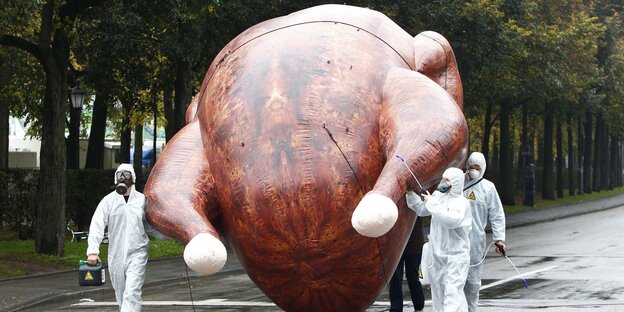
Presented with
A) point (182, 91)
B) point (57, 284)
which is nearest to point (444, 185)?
point (57, 284)

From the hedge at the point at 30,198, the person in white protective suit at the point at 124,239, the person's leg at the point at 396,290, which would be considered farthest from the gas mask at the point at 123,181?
the hedge at the point at 30,198

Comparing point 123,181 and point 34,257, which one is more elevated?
point 123,181

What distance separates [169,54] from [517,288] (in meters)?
9.99

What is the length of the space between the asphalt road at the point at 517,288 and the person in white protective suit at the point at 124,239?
2.05 feet

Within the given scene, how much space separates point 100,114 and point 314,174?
25981mm

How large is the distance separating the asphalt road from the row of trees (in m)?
4.51

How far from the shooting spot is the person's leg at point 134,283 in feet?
30.3

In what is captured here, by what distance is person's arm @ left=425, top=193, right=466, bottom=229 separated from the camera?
872cm

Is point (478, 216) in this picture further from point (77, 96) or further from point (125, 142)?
point (125, 142)

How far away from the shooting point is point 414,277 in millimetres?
11398

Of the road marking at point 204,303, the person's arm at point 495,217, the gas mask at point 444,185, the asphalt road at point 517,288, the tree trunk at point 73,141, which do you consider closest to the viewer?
the gas mask at point 444,185

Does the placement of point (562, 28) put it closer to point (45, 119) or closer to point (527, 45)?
point (527, 45)

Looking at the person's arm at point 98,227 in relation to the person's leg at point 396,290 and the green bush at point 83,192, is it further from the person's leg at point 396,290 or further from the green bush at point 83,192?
the green bush at point 83,192

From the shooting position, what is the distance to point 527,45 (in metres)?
31.7
